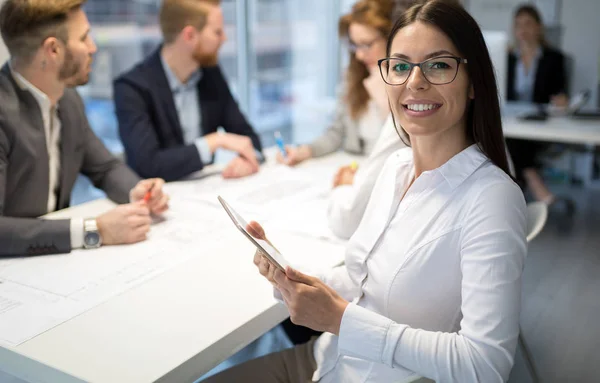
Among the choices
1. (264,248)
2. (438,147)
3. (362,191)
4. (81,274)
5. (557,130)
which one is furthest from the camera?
(557,130)

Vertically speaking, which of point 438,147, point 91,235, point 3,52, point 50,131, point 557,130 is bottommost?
point 557,130

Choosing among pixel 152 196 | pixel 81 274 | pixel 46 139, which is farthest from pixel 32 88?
pixel 81 274

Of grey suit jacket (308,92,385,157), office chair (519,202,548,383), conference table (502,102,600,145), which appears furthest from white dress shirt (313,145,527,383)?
conference table (502,102,600,145)

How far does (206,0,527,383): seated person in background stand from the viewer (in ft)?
3.62

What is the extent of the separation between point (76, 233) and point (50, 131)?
0.46m

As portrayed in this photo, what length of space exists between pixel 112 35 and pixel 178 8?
4.67 ft

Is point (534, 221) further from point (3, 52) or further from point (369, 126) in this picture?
point (3, 52)

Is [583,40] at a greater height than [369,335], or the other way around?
[583,40]

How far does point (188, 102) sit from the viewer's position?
2992mm

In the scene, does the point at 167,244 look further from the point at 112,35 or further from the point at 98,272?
the point at 112,35

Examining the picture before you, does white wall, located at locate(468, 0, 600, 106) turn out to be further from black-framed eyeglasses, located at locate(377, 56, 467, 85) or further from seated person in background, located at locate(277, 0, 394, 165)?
black-framed eyeglasses, located at locate(377, 56, 467, 85)

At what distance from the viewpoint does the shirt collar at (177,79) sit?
282 cm

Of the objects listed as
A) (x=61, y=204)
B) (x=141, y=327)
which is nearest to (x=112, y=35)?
(x=61, y=204)

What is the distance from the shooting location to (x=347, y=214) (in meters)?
1.87
